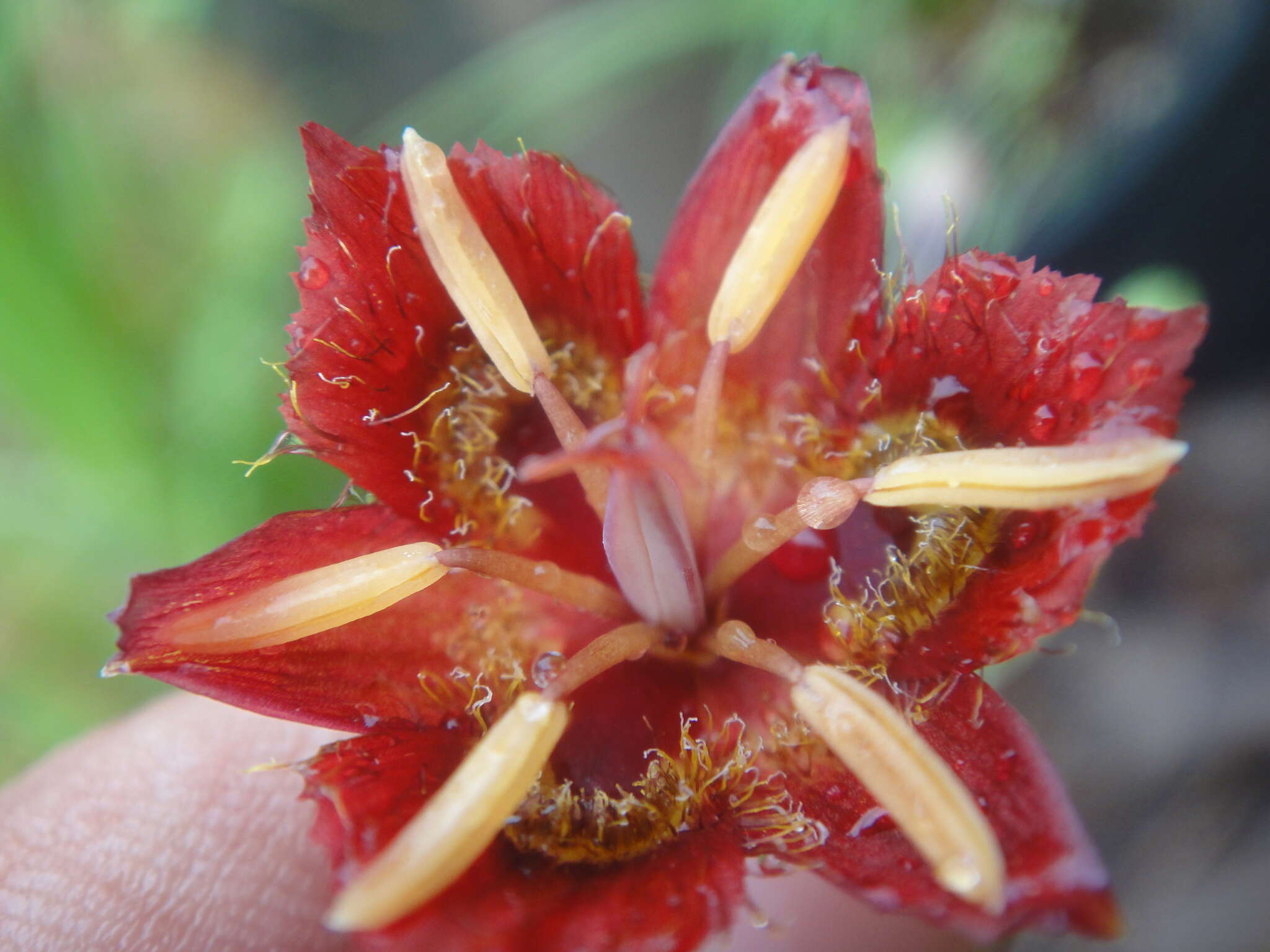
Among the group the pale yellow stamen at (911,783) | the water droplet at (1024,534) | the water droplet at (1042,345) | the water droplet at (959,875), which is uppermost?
the water droplet at (1042,345)

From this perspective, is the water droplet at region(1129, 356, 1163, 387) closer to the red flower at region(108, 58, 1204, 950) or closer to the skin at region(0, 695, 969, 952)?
the red flower at region(108, 58, 1204, 950)

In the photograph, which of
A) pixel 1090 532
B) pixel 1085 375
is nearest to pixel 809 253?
pixel 1085 375

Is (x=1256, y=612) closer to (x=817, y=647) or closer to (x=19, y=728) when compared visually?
(x=817, y=647)

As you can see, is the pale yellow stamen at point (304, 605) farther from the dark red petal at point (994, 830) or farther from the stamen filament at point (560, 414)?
the dark red petal at point (994, 830)

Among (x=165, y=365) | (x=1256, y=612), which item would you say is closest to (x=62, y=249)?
(x=165, y=365)

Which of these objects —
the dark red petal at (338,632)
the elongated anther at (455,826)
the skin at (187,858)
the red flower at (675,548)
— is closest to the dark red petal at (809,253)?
the red flower at (675,548)

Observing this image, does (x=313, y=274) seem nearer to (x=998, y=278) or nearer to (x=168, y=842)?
(x=998, y=278)

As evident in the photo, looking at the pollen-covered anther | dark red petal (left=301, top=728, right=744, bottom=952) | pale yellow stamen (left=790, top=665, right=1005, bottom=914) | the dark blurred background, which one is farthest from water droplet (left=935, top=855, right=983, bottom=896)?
the dark blurred background
